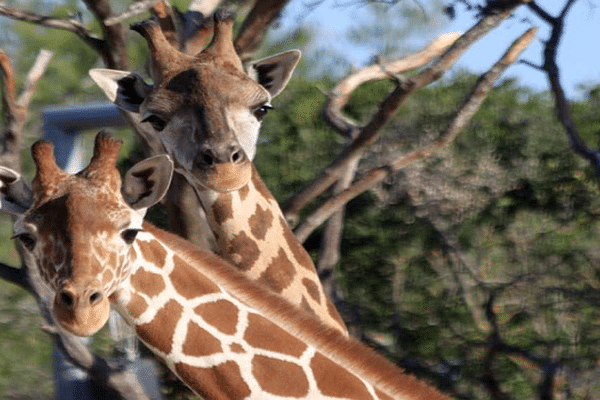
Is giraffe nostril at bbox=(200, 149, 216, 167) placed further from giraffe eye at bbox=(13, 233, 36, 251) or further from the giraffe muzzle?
giraffe eye at bbox=(13, 233, 36, 251)

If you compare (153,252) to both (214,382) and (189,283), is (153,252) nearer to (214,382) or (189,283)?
(189,283)

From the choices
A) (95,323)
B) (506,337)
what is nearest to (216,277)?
(95,323)

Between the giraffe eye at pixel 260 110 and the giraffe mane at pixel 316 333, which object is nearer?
the giraffe mane at pixel 316 333

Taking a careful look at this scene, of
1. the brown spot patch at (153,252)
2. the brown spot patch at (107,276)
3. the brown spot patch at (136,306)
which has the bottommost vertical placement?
the brown spot patch at (136,306)

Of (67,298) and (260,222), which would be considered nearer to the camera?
(67,298)

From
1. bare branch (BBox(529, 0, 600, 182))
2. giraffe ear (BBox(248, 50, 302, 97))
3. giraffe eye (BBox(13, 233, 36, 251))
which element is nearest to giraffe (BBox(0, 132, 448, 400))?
giraffe eye (BBox(13, 233, 36, 251))

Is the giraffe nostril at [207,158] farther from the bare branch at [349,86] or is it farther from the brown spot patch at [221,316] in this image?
the bare branch at [349,86]

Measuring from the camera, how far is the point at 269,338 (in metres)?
4.47

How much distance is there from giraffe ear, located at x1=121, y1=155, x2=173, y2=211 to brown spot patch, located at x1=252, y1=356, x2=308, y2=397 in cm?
67

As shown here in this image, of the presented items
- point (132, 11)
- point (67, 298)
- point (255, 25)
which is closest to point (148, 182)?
point (67, 298)

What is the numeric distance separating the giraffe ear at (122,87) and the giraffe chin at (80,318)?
2.02m

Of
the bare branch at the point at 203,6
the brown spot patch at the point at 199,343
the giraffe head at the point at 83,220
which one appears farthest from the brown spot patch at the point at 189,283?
the bare branch at the point at 203,6

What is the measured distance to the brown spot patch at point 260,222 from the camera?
5891mm

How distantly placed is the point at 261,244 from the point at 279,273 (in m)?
0.16
